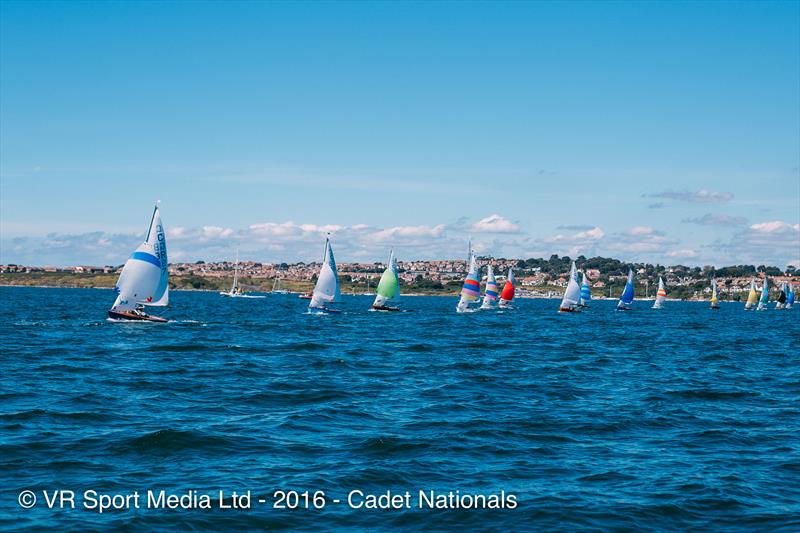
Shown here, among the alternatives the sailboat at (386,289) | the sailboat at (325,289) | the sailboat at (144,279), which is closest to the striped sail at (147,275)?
the sailboat at (144,279)

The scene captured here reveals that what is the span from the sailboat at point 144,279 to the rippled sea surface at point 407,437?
2654 cm

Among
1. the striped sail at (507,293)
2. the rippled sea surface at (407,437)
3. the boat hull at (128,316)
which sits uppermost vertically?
the striped sail at (507,293)

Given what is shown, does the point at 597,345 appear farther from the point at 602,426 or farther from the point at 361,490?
the point at 361,490

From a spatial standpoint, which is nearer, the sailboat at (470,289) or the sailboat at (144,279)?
the sailboat at (144,279)

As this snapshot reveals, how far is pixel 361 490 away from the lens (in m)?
21.3

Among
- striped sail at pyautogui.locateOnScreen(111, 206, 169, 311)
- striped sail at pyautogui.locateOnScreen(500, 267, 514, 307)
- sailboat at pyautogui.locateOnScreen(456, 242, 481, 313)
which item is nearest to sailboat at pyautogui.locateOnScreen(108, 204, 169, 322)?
striped sail at pyautogui.locateOnScreen(111, 206, 169, 311)

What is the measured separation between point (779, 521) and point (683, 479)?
3438mm

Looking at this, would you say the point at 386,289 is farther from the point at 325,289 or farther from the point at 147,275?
the point at 147,275

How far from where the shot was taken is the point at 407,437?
27.6 meters

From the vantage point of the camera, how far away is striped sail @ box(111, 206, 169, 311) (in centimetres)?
8319

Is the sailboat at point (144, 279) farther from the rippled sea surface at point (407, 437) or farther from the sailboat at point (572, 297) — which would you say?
the sailboat at point (572, 297)

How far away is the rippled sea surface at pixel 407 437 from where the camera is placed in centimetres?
1962

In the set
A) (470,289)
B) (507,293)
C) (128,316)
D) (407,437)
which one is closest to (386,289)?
(470,289)

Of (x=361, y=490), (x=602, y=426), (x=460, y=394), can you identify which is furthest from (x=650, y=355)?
(x=361, y=490)
